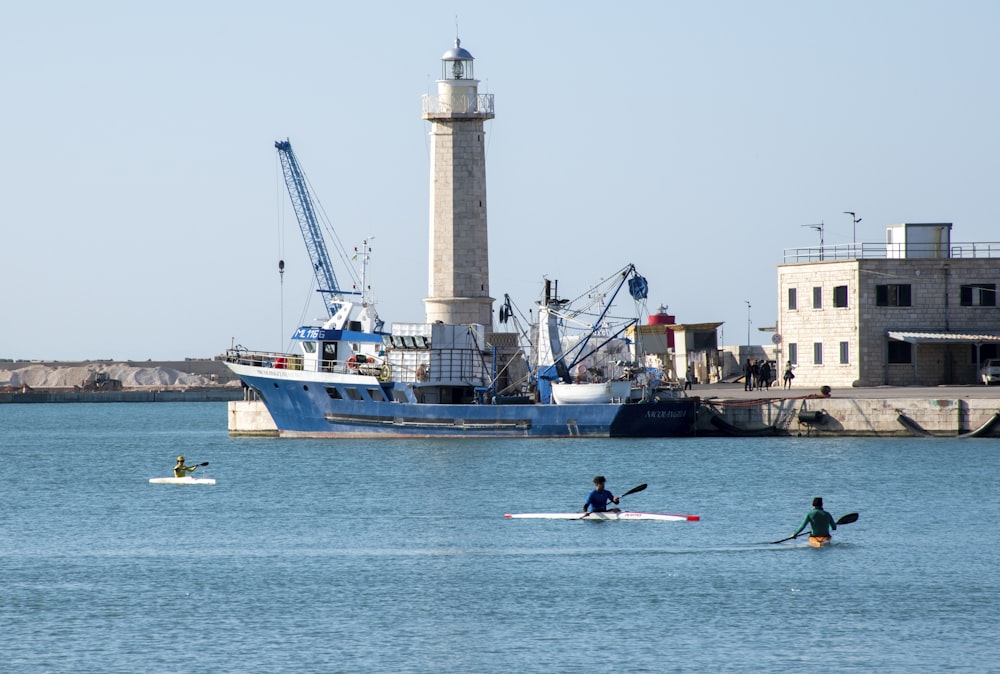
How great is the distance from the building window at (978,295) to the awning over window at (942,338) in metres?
1.43

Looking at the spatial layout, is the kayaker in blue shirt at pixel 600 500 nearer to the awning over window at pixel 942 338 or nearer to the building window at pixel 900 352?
the awning over window at pixel 942 338

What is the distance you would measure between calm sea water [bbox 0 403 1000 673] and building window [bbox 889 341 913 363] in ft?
40.2

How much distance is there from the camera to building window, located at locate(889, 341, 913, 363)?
66.4 meters

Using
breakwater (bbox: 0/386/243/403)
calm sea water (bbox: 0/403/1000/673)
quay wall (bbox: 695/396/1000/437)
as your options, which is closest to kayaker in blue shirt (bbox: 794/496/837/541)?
calm sea water (bbox: 0/403/1000/673)

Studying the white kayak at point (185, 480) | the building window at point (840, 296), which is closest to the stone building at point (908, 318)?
the building window at point (840, 296)

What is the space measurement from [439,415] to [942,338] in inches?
782

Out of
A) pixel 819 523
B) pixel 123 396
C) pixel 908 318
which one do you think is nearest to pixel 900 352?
pixel 908 318

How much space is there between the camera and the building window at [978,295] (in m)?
66.6

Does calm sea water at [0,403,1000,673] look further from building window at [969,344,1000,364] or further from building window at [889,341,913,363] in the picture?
building window at [969,344,1000,364]

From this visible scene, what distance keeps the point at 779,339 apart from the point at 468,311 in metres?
13.2

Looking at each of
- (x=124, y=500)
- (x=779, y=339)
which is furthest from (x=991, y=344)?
(x=124, y=500)

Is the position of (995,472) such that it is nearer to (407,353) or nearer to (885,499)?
(885,499)

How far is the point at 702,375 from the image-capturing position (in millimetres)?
86438

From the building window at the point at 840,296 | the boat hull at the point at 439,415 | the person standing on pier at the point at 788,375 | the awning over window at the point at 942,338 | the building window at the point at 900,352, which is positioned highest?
the building window at the point at 840,296
